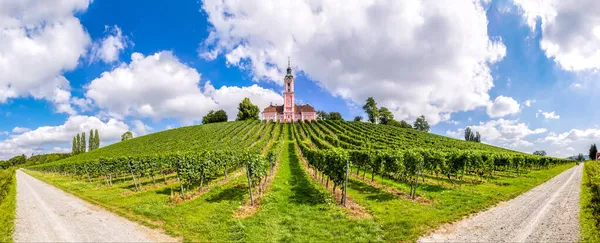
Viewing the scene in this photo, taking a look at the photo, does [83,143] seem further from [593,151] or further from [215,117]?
[593,151]

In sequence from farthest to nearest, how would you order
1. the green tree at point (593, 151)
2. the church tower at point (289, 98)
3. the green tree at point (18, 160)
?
the green tree at point (18, 160)
the church tower at point (289, 98)
the green tree at point (593, 151)

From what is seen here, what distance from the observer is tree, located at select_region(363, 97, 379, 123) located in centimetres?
11819

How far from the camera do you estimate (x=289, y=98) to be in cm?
12238

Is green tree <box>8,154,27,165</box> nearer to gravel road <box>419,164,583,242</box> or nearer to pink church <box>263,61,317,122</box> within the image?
pink church <box>263,61,317,122</box>

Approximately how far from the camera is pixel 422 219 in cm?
1385

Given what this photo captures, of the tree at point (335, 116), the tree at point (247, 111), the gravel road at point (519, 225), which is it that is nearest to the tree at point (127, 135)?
the tree at point (247, 111)

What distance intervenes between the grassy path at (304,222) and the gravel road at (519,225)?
320 cm

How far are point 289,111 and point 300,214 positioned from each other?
10434 centimetres

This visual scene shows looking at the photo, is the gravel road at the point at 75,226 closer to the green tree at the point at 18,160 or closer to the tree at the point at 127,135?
the tree at the point at 127,135

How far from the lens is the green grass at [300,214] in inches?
483

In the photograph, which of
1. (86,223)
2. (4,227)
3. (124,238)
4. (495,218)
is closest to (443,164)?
(495,218)

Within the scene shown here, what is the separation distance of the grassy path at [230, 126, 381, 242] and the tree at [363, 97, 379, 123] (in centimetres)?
10416

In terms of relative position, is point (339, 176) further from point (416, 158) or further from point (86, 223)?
point (86, 223)

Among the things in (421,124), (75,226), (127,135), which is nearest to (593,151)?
(421,124)
